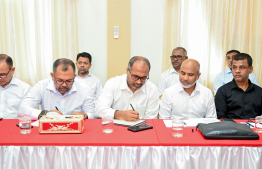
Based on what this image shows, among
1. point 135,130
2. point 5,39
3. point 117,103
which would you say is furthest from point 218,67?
point 5,39

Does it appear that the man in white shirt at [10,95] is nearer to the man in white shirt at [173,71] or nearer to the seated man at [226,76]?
the man in white shirt at [173,71]

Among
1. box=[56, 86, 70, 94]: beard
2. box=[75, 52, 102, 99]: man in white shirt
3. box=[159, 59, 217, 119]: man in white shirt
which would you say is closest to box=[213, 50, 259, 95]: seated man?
box=[159, 59, 217, 119]: man in white shirt

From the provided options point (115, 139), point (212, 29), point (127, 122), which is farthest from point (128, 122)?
point (212, 29)

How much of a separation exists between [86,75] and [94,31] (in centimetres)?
92

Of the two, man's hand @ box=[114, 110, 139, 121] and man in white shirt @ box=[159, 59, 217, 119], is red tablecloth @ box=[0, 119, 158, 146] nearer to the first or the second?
man's hand @ box=[114, 110, 139, 121]

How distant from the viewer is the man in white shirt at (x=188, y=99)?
2906mm

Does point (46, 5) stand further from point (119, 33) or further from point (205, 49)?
point (205, 49)

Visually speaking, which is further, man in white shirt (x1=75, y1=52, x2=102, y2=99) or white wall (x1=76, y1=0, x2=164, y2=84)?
white wall (x1=76, y1=0, x2=164, y2=84)

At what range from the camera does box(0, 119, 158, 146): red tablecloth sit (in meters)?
1.87

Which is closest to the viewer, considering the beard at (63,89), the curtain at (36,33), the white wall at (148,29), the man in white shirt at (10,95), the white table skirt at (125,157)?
the white table skirt at (125,157)

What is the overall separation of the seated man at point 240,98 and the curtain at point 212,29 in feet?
5.27

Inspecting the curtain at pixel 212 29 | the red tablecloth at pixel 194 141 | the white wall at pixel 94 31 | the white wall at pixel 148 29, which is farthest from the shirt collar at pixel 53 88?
the curtain at pixel 212 29

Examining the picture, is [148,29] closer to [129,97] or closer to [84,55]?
[84,55]

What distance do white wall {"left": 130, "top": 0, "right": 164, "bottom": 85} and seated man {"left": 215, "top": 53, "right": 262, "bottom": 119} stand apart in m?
1.97
